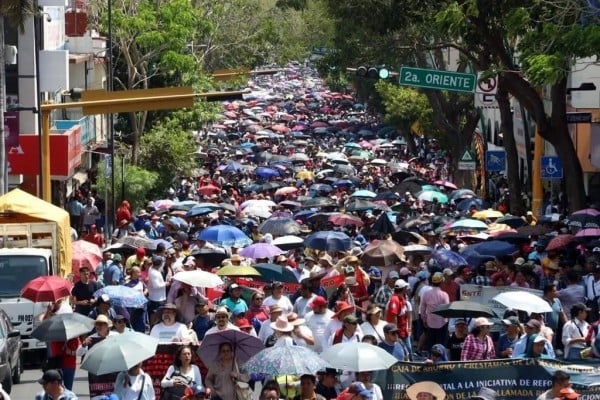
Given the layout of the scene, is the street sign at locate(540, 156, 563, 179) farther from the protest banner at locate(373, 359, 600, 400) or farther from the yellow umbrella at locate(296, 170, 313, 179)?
the protest banner at locate(373, 359, 600, 400)

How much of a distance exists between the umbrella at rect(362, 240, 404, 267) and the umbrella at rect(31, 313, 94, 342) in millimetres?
7896

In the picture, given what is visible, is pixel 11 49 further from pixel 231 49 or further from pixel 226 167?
pixel 231 49

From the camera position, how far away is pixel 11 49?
35562 millimetres

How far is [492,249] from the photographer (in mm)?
26344

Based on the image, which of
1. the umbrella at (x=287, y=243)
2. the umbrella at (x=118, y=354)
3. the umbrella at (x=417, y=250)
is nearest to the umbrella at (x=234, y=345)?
the umbrella at (x=118, y=354)

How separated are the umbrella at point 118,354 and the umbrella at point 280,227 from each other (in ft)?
52.6

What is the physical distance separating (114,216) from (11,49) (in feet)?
30.0

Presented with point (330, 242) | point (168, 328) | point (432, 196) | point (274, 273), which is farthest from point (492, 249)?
point (432, 196)

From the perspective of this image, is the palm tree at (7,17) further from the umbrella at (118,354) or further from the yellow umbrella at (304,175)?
the yellow umbrella at (304,175)

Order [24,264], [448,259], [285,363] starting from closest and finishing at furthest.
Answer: [285,363] → [24,264] → [448,259]

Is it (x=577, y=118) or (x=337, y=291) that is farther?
Result: (x=577, y=118)

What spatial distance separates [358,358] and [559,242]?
40.8ft

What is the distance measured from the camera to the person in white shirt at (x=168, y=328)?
1662 cm

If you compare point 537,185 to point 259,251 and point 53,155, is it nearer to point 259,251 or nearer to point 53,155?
point 53,155
